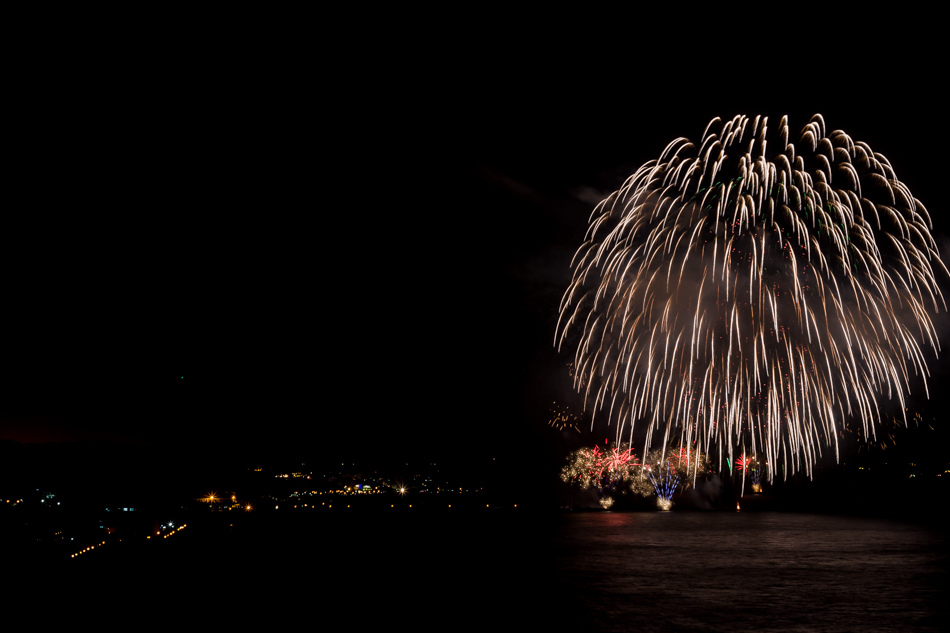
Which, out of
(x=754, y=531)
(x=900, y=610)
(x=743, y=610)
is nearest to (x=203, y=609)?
(x=743, y=610)

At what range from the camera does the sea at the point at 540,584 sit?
11.5 m

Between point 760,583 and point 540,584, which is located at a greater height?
point 760,583

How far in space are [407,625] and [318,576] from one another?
6936 mm

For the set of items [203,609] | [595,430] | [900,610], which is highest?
[595,430]

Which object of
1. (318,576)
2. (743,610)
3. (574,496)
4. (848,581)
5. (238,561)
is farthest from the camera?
(574,496)

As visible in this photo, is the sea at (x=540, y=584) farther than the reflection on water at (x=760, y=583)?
Yes

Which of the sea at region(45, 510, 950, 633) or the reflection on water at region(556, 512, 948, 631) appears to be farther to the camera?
the sea at region(45, 510, 950, 633)

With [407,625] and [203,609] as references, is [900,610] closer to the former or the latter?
[407,625]

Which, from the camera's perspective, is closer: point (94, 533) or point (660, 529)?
point (94, 533)

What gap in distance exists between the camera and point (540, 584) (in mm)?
15805

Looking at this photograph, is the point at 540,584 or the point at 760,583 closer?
the point at 760,583

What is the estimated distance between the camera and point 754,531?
34625mm

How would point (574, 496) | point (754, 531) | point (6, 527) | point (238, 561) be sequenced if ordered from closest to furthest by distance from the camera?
point (6, 527), point (238, 561), point (754, 531), point (574, 496)

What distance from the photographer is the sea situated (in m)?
11.5
